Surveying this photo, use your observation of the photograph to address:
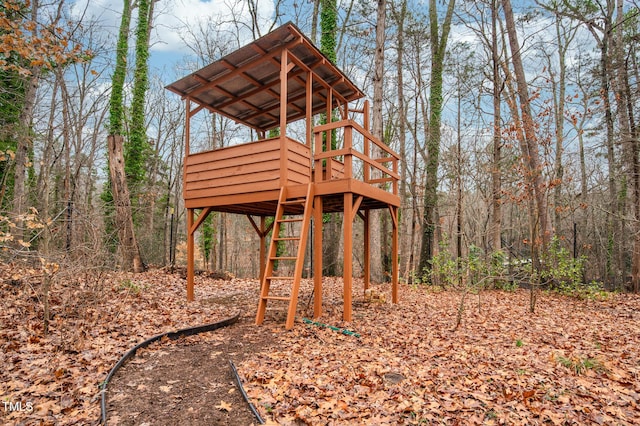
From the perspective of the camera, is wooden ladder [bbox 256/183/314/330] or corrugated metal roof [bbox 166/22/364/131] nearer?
wooden ladder [bbox 256/183/314/330]

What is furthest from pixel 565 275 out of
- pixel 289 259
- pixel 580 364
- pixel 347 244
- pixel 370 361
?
pixel 289 259

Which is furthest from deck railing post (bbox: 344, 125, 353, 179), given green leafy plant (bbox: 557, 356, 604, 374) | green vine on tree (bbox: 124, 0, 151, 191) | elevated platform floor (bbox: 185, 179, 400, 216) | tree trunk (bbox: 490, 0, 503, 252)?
green vine on tree (bbox: 124, 0, 151, 191)

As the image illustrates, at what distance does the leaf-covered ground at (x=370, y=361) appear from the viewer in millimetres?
3043

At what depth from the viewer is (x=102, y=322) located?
528 cm

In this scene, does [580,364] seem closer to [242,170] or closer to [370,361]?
[370,361]

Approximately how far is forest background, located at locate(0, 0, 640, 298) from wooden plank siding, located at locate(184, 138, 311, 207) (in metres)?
2.39

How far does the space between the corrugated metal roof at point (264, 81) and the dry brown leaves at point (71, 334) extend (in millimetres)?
4455

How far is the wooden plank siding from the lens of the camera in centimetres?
640

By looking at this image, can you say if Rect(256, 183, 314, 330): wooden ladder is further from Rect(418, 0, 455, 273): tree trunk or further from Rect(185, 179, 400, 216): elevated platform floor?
Rect(418, 0, 455, 273): tree trunk

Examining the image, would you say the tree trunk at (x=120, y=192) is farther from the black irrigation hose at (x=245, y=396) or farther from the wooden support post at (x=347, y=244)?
the black irrigation hose at (x=245, y=396)

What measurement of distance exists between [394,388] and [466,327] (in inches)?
121

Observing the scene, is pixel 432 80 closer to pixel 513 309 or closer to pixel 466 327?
pixel 513 309

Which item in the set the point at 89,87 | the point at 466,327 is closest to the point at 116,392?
the point at 466,327

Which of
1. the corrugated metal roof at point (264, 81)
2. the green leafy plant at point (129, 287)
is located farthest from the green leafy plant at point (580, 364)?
the green leafy plant at point (129, 287)
